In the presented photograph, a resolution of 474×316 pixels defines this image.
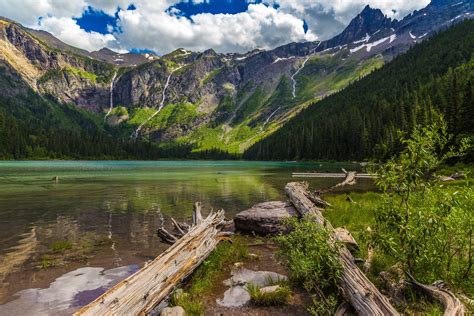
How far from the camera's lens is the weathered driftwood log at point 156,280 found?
24.2 feet

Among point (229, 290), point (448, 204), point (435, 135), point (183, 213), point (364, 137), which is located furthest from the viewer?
point (364, 137)

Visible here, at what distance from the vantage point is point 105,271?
533 inches

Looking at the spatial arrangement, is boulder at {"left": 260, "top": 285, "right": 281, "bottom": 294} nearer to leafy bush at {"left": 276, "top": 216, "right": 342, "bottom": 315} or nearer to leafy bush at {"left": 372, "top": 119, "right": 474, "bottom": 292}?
leafy bush at {"left": 276, "top": 216, "right": 342, "bottom": 315}

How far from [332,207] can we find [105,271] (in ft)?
61.5

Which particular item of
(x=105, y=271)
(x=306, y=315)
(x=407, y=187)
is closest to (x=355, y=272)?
(x=306, y=315)

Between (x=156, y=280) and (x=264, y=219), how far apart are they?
11.0 m

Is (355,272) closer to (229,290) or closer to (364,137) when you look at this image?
(229,290)

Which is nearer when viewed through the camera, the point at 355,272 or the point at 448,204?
the point at 448,204

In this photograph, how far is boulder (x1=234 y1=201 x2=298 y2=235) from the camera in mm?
19031

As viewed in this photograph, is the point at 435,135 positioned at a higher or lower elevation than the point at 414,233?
higher

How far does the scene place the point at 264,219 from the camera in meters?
19.5

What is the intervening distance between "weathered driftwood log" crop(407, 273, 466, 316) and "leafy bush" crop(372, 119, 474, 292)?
0.79m

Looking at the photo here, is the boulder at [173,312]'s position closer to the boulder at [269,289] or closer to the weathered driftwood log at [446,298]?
the boulder at [269,289]

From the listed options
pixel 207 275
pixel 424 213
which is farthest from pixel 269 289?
pixel 424 213
